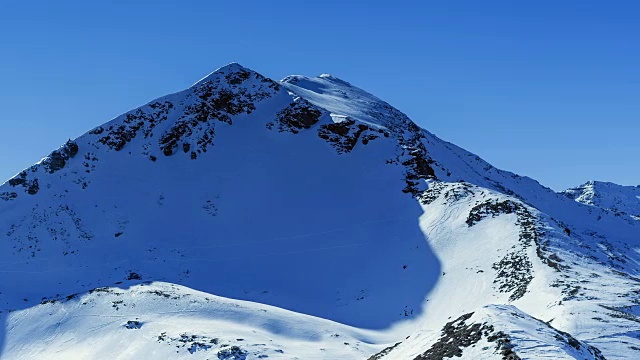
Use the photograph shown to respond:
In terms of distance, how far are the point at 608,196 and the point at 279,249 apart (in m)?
114

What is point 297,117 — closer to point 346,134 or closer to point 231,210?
point 346,134

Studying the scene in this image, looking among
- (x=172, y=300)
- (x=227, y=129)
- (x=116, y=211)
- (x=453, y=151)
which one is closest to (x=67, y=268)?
(x=116, y=211)

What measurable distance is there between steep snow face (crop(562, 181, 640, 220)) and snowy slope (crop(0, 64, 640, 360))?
188 ft

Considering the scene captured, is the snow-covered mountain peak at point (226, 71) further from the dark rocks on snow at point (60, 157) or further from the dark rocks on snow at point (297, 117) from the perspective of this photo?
the dark rocks on snow at point (60, 157)

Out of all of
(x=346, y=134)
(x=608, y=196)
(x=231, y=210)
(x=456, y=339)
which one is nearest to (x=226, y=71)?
(x=346, y=134)

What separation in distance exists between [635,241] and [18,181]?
233ft

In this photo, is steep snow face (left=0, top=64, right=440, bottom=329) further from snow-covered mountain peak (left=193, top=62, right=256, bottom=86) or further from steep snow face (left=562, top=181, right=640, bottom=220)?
steep snow face (left=562, top=181, right=640, bottom=220)

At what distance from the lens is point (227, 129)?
66.5 m

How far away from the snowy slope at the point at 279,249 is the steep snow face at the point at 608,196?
5732 cm

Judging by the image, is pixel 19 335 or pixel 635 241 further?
pixel 635 241

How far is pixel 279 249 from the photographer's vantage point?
166 ft

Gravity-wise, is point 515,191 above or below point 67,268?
above

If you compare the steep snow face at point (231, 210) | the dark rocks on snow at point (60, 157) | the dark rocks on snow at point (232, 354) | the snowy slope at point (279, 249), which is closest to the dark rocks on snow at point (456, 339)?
the snowy slope at point (279, 249)

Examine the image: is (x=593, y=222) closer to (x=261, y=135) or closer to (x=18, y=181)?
(x=261, y=135)
